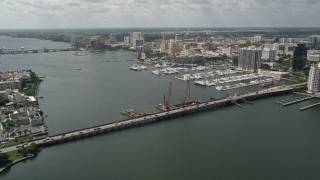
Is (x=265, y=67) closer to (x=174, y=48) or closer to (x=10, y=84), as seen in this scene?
(x=174, y=48)

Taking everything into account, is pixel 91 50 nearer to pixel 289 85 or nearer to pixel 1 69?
pixel 1 69

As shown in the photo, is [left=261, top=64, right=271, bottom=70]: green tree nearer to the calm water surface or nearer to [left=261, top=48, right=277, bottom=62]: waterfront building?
[left=261, top=48, right=277, bottom=62]: waterfront building

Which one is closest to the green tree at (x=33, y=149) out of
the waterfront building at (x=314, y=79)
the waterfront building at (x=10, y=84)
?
the waterfront building at (x=10, y=84)

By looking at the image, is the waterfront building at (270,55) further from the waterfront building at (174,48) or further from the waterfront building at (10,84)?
the waterfront building at (10,84)

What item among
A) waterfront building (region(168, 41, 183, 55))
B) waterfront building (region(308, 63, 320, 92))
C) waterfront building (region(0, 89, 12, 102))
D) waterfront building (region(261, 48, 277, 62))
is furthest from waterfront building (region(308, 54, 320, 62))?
waterfront building (region(0, 89, 12, 102))

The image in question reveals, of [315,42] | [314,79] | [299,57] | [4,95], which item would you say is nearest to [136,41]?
[315,42]
